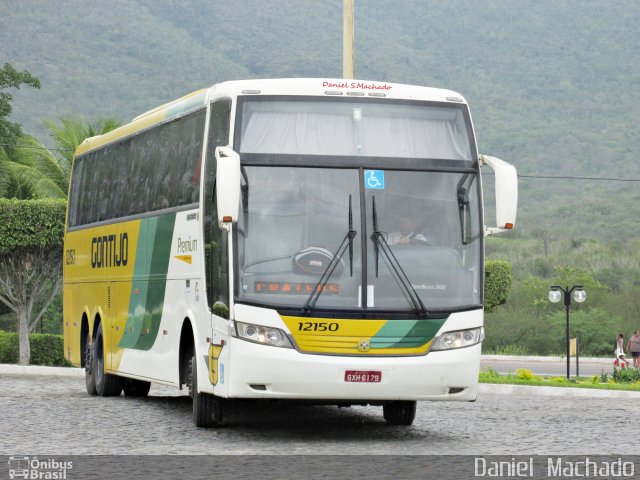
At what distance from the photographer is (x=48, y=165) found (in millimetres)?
45969

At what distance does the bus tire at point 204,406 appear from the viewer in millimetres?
13930

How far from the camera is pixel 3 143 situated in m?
48.9

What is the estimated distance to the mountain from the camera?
13675 cm

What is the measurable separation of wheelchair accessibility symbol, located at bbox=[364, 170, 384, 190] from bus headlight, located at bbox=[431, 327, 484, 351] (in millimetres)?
1583

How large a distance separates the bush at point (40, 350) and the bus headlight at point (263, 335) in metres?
28.3

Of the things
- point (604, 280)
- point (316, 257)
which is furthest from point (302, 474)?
point (604, 280)

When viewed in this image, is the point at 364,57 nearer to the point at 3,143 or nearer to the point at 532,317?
the point at 532,317

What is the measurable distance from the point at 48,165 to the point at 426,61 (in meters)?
121

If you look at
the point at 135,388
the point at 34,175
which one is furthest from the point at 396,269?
the point at 34,175

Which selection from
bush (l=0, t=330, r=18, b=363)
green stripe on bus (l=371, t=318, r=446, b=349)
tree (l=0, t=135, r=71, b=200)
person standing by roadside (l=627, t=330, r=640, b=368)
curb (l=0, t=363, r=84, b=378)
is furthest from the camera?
tree (l=0, t=135, r=71, b=200)

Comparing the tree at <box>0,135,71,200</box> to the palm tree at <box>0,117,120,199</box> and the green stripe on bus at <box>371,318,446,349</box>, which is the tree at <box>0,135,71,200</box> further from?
the green stripe on bus at <box>371,318,446,349</box>

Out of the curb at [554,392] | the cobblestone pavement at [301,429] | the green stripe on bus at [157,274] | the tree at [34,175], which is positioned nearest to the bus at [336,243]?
the cobblestone pavement at [301,429]

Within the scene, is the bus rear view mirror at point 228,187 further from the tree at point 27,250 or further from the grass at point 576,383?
the tree at point 27,250

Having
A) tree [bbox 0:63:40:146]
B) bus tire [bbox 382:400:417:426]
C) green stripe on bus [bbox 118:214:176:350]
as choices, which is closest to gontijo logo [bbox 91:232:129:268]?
green stripe on bus [bbox 118:214:176:350]
